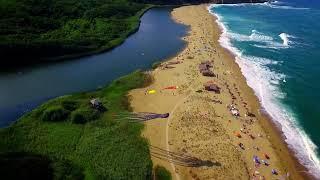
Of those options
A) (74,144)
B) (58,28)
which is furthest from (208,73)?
(58,28)

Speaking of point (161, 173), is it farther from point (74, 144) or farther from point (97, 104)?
point (97, 104)

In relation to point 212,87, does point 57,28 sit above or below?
above

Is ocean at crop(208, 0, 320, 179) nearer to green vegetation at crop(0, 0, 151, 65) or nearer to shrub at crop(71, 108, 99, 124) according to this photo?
shrub at crop(71, 108, 99, 124)

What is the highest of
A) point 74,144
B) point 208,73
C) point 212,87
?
point 208,73

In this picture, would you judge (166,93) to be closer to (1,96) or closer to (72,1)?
(1,96)

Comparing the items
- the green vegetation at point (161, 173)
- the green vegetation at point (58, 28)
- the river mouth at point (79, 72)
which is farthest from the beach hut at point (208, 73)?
the green vegetation at point (161, 173)

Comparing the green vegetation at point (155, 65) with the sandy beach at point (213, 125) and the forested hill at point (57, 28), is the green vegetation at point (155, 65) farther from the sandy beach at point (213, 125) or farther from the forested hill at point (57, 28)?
the forested hill at point (57, 28)

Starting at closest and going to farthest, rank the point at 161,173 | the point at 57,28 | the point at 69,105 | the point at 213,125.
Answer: the point at 161,173, the point at 213,125, the point at 69,105, the point at 57,28

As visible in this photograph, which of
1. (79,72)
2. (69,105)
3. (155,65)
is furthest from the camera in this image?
Answer: (155,65)
